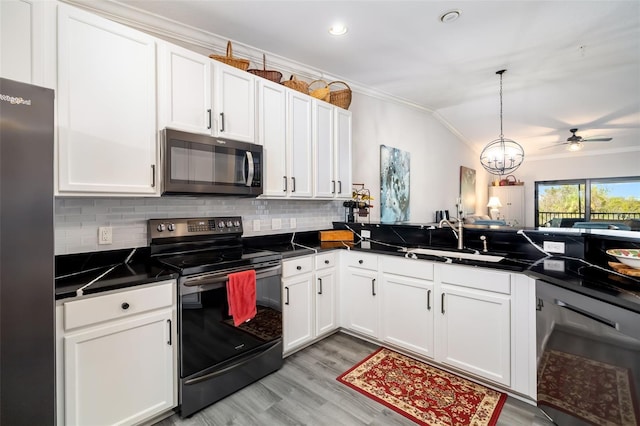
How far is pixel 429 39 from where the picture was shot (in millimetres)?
2787

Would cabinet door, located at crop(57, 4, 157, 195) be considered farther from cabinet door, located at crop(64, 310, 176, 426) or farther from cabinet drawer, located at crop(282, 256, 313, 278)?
cabinet drawer, located at crop(282, 256, 313, 278)

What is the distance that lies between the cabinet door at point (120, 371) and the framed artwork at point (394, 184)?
308 cm

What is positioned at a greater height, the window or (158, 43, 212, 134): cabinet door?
(158, 43, 212, 134): cabinet door

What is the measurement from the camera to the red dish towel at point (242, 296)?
1.98 m

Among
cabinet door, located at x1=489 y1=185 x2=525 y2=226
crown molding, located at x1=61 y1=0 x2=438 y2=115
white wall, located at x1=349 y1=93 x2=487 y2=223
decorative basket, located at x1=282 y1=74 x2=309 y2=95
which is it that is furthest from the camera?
cabinet door, located at x1=489 y1=185 x2=525 y2=226

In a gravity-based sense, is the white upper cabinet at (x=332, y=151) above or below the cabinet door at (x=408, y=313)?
above

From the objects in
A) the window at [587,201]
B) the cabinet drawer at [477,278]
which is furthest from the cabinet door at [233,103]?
the window at [587,201]

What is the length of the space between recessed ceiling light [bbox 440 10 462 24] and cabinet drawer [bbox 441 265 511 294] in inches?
79.2

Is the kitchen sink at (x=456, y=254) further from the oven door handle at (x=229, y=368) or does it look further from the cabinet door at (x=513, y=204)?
the cabinet door at (x=513, y=204)

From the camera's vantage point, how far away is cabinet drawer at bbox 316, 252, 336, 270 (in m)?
2.73

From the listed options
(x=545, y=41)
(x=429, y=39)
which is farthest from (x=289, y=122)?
(x=545, y=41)

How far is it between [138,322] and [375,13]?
2737 mm

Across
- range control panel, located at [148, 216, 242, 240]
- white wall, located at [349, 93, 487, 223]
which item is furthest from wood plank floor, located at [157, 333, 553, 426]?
white wall, located at [349, 93, 487, 223]

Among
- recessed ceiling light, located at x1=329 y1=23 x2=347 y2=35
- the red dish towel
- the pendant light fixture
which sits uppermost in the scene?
recessed ceiling light, located at x1=329 y1=23 x2=347 y2=35
